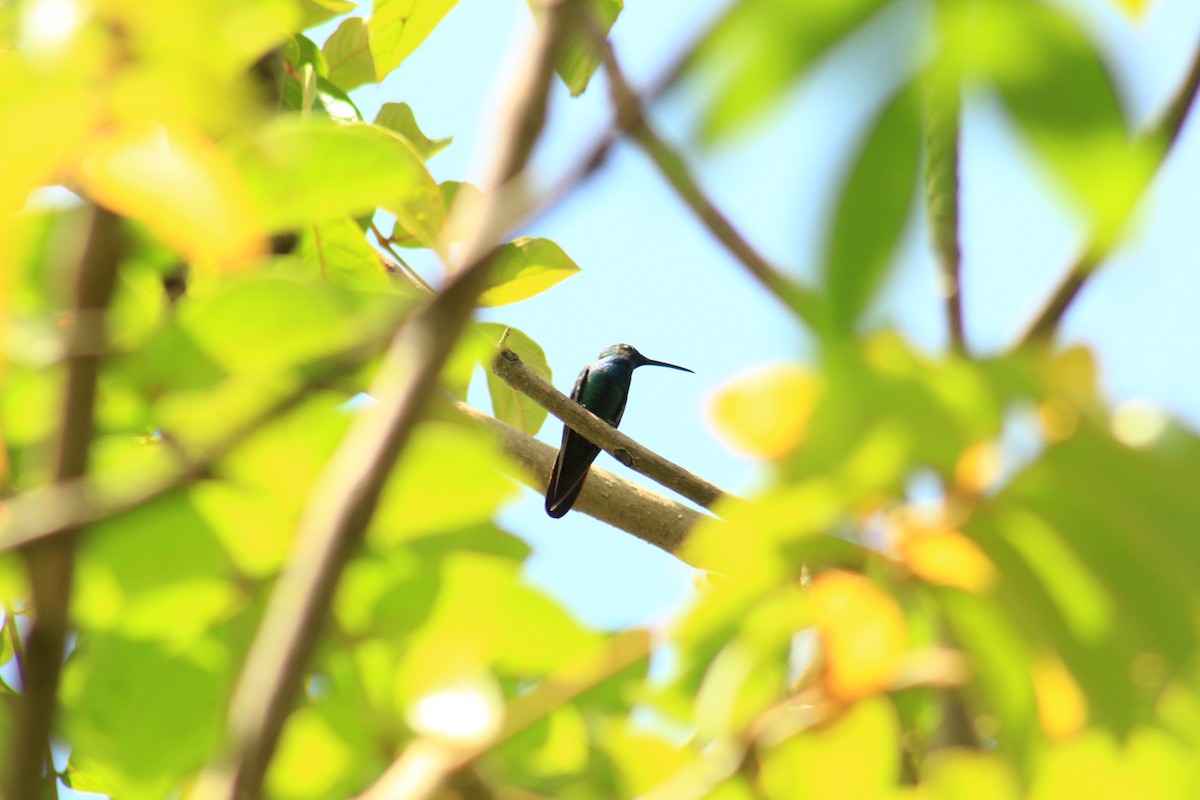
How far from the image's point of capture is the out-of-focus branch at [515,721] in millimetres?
860

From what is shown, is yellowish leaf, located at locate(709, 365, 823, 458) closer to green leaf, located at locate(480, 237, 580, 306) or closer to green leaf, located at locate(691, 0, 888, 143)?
green leaf, located at locate(691, 0, 888, 143)

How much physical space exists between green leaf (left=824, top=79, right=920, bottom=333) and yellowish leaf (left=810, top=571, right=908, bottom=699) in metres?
0.29

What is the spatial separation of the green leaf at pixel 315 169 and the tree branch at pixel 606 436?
87.4 inches

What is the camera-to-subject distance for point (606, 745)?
109 centimetres

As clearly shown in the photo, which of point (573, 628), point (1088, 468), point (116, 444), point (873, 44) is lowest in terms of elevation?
point (1088, 468)

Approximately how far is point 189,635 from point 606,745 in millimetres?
372

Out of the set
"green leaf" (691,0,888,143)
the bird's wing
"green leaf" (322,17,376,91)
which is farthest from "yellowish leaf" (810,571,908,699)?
the bird's wing

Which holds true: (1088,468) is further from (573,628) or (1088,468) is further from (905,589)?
(573,628)

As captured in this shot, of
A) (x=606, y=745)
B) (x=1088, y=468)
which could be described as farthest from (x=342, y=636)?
(x=1088, y=468)

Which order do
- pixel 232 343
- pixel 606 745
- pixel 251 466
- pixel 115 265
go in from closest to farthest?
pixel 115 265, pixel 232 343, pixel 251 466, pixel 606 745

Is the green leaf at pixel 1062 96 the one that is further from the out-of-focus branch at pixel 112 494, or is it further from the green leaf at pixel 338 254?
the green leaf at pixel 338 254

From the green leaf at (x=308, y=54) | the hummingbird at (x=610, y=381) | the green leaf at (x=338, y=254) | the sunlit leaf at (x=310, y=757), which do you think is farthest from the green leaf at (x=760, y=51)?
the hummingbird at (x=610, y=381)

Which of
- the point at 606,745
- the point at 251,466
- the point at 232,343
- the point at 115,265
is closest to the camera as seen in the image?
the point at 115,265

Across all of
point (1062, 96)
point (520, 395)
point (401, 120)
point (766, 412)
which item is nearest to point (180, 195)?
point (766, 412)
